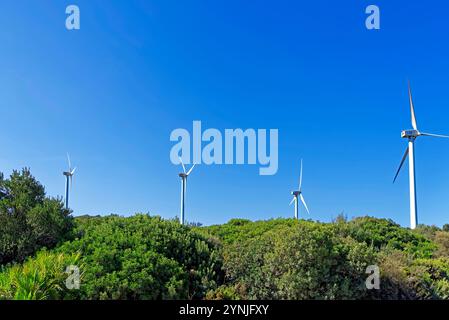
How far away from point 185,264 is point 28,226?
497 cm

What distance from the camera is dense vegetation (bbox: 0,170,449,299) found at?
7945 mm

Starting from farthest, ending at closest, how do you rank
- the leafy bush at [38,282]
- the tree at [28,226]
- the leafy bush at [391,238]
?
the leafy bush at [391,238], the tree at [28,226], the leafy bush at [38,282]

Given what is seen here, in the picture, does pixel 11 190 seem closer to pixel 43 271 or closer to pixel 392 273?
pixel 43 271

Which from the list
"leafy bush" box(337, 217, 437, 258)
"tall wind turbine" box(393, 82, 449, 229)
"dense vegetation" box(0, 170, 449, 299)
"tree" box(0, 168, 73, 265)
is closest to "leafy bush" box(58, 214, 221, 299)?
"dense vegetation" box(0, 170, 449, 299)

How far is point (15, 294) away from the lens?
7504 mm

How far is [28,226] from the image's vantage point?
11133 millimetres

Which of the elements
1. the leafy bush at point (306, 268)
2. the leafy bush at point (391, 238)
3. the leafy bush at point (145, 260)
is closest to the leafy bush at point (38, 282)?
the leafy bush at point (145, 260)

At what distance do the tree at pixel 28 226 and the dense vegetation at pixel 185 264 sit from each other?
3cm

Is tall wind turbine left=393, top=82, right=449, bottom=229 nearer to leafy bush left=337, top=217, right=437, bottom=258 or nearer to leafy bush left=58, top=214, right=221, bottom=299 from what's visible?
leafy bush left=337, top=217, right=437, bottom=258

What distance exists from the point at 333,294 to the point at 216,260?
125 inches

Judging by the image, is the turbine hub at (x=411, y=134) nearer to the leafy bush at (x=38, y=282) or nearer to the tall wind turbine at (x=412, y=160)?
the tall wind turbine at (x=412, y=160)

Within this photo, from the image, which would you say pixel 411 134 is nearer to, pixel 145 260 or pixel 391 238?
pixel 391 238

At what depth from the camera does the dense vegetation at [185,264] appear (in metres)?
7.95
